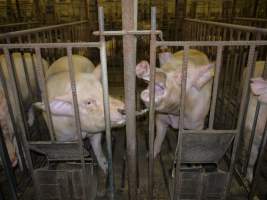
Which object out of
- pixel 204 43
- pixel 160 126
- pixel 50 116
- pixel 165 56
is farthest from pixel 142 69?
pixel 165 56

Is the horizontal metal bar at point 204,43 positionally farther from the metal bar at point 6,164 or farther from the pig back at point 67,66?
the pig back at point 67,66

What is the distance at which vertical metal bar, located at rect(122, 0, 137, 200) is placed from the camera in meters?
1.58

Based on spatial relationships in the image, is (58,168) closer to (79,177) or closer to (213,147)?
(79,177)

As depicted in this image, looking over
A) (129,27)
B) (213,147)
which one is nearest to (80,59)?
(129,27)

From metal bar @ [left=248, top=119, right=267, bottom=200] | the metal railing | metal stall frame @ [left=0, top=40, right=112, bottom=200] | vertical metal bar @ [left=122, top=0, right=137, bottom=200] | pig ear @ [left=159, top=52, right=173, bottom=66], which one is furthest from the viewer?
the metal railing

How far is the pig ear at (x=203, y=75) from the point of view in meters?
2.25

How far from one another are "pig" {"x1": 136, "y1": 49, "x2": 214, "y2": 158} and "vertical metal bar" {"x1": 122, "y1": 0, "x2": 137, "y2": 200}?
17cm

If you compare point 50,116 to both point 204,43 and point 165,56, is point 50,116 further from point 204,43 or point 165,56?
point 165,56

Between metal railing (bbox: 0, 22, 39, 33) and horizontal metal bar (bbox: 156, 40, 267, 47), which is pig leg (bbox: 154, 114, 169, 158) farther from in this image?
metal railing (bbox: 0, 22, 39, 33)

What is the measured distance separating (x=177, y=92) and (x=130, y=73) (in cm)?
61

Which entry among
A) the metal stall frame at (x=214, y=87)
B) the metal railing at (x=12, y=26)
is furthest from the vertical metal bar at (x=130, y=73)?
the metal railing at (x=12, y=26)

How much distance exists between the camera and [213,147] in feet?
6.57

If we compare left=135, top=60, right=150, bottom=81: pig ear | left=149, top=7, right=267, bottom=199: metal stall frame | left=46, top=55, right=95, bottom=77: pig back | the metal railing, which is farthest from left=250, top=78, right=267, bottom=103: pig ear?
the metal railing

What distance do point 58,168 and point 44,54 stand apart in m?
2.90
